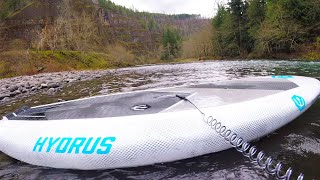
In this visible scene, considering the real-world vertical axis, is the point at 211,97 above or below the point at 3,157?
above

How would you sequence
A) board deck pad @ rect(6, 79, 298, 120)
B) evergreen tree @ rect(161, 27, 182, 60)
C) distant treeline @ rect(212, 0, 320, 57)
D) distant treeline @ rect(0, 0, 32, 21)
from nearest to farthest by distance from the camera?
1. board deck pad @ rect(6, 79, 298, 120)
2. distant treeline @ rect(212, 0, 320, 57)
3. distant treeline @ rect(0, 0, 32, 21)
4. evergreen tree @ rect(161, 27, 182, 60)

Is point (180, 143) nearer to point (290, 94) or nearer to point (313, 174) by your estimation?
point (313, 174)

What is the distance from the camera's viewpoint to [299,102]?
476 cm

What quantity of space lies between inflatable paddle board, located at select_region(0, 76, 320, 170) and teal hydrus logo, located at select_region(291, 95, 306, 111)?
0.05m

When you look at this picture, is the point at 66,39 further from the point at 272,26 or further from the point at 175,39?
the point at 272,26

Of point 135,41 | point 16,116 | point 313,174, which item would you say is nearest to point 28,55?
point 16,116

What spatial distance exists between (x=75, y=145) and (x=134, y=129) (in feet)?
2.44

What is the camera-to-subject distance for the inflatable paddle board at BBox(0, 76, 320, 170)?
10.8 feet

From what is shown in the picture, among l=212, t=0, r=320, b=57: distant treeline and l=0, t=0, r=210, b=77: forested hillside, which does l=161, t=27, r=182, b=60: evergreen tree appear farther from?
l=212, t=0, r=320, b=57: distant treeline

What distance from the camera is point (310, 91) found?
17.4 feet

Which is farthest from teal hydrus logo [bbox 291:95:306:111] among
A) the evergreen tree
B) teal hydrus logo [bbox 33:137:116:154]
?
the evergreen tree

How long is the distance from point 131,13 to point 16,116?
16207 cm

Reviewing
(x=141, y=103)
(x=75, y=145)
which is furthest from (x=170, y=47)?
(x=75, y=145)

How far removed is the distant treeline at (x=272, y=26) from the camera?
32.7 meters
